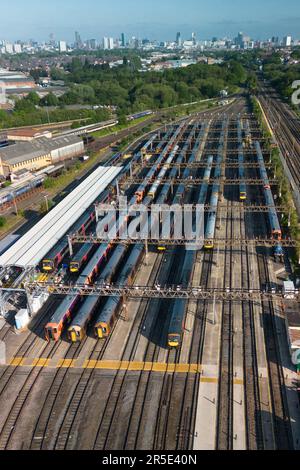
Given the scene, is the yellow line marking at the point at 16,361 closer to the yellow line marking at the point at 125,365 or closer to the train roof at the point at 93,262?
the yellow line marking at the point at 125,365

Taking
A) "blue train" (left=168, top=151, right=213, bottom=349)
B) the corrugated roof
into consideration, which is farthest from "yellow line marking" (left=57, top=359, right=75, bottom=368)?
the corrugated roof

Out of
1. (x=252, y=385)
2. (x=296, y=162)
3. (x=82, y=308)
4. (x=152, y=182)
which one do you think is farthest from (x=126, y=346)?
(x=296, y=162)

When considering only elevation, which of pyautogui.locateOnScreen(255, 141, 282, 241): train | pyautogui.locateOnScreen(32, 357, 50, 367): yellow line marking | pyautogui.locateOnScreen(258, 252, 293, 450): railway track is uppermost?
pyautogui.locateOnScreen(255, 141, 282, 241): train

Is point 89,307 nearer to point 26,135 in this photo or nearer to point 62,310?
point 62,310

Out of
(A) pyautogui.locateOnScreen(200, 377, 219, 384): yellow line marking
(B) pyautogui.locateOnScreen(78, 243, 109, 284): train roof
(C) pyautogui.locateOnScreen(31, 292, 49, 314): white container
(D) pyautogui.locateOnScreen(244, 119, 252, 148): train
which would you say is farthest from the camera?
(D) pyautogui.locateOnScreen(244, 119, 252, 148): train

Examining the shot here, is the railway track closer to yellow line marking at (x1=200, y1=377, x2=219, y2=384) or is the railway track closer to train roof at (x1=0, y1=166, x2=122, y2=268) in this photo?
yellow line marking at (x1=200, y1=377, x2=219, y2=384)

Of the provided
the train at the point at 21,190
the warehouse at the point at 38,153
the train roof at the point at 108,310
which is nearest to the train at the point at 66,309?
the train roof at the point at 108,310
